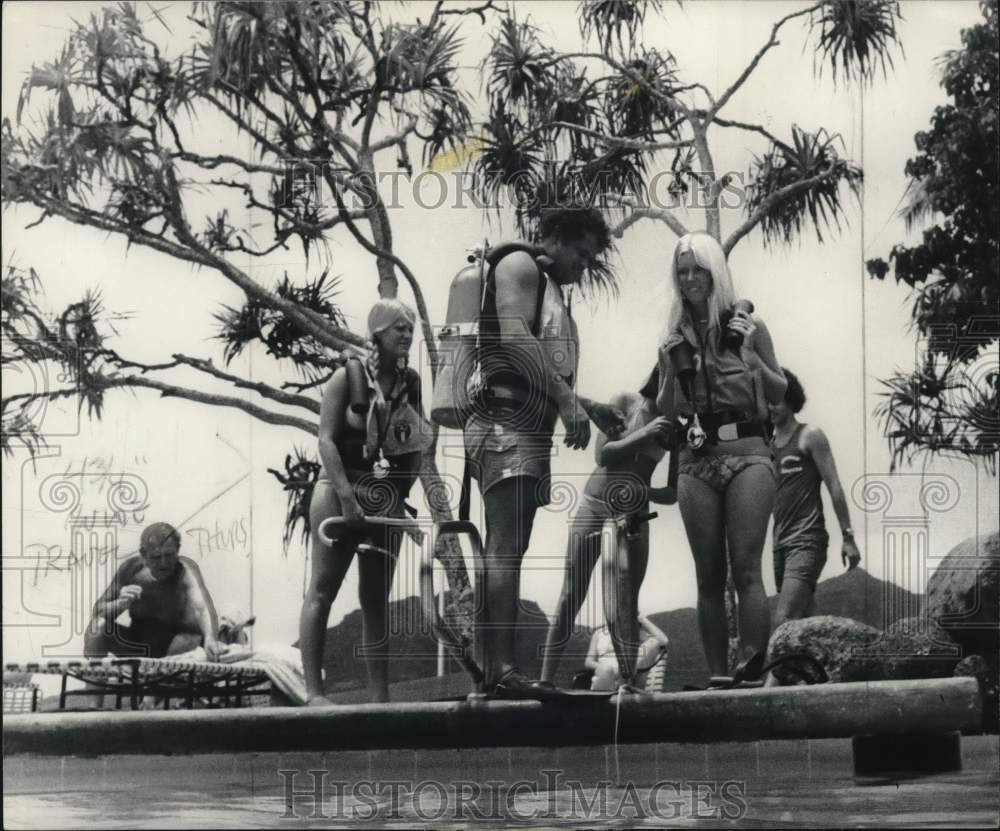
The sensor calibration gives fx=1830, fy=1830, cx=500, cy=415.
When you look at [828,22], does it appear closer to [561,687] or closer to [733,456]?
[733,456]

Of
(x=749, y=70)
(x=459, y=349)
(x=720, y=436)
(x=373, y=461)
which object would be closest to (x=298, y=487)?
(x=373, y=461)

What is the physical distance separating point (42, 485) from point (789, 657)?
123 inches

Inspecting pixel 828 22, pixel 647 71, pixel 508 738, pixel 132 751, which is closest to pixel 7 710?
pixel 132 751

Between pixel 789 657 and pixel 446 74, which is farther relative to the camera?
pixel 446 74

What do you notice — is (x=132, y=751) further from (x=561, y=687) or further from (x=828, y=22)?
(x=828, y=22)

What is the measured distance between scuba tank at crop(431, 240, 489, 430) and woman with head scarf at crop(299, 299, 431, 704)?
99 millimetres

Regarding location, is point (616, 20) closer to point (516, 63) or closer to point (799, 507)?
point (516, 63)

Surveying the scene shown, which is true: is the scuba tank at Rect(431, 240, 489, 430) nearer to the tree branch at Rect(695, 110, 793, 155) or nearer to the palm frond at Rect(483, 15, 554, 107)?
the palm frond at Rect(483, 15, 554, 107)

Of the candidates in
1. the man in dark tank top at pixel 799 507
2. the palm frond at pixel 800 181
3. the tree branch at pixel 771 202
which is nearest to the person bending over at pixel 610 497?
the man in dark tank top at pixel 799 507

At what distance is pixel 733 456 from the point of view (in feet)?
22.9

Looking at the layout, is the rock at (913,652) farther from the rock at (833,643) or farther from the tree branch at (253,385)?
the tree branch at (253,385)

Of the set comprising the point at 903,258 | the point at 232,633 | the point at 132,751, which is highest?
the point at 903,258

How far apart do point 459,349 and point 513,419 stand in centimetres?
35

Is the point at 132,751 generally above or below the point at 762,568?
below
